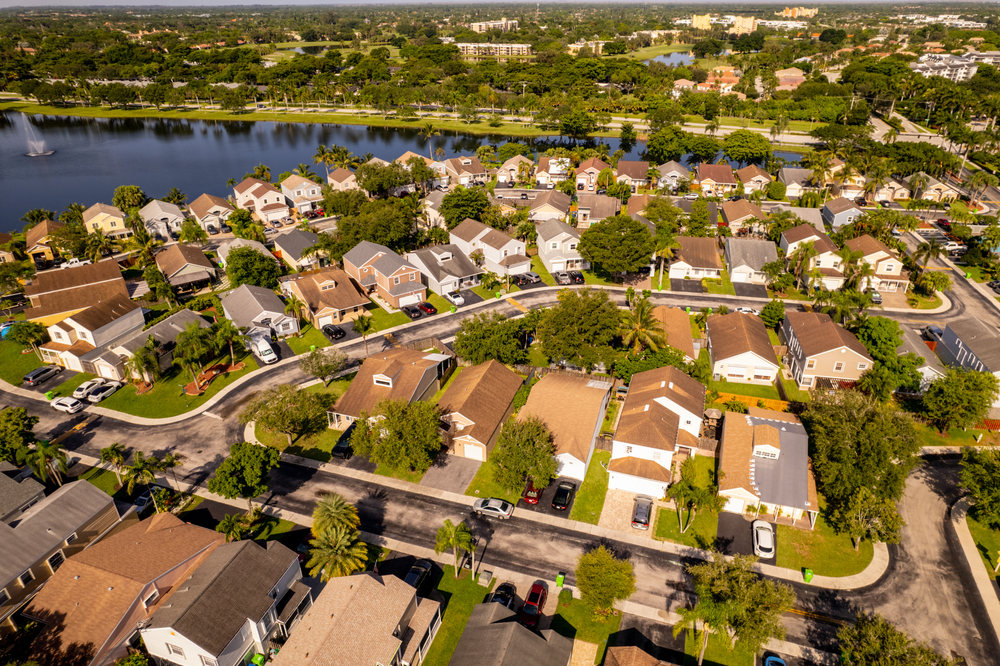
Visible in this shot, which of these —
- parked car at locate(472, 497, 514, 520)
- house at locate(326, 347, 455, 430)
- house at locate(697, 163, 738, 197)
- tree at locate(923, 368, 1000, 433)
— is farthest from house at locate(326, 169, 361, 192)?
tree at locate(923, 368, 1000, 433)

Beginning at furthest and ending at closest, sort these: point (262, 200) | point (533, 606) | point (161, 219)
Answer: point (262, 200)
point (161, 219)
point (533, 606)

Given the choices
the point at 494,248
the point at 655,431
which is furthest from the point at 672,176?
the point at 655,431

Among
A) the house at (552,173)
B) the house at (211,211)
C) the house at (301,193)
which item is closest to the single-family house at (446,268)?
the house at (301,193)

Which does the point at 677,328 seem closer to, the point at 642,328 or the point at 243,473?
the point at 642,328

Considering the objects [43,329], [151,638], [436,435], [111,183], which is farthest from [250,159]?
[151,638]

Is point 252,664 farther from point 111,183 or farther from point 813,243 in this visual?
point 111,183

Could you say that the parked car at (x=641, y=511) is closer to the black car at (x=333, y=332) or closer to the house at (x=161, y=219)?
the black car at (x=333, y=332)
